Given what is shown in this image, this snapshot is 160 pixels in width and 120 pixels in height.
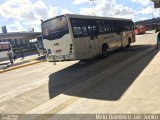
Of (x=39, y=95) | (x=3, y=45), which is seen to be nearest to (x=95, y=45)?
(x=39, y=95)

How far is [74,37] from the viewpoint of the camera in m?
14.4

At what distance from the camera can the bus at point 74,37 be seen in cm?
1435

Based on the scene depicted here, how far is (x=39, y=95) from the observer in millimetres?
9602

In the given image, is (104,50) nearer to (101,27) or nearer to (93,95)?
(101,27)

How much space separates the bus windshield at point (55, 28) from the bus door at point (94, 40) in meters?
2.62

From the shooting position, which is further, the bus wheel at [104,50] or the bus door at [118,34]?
the bus door at [118,34]

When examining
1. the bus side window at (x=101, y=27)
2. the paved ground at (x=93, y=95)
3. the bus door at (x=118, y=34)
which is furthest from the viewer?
the bus door at (x=118, y=34)

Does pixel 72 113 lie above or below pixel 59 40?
below

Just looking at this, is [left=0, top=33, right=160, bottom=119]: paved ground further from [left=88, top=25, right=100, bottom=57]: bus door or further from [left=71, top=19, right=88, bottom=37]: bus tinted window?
[left=88, top=25, right=100, bottom=57]: bus door

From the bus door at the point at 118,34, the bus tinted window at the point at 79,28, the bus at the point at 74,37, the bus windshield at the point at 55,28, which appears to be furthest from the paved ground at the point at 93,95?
the bus door at the point at 118,34

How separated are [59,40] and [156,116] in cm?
958

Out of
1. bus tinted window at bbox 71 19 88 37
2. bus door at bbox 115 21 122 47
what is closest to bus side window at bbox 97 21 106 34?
bus tinted window at bbox 71 19 88 37

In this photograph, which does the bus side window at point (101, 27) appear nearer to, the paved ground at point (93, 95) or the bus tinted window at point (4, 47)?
the paved ground at point (93, 95)

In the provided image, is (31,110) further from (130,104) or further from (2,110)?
(130,104)
